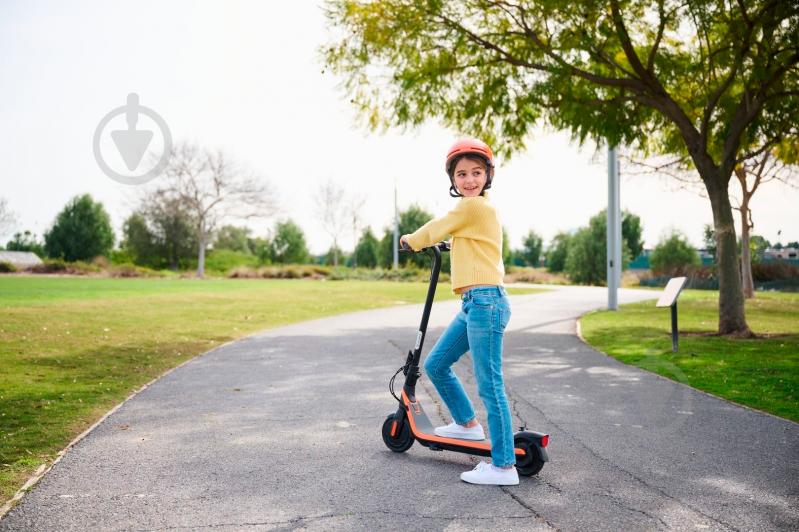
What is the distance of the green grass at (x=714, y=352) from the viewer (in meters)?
7.05

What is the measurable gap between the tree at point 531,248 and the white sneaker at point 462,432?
5934 cm

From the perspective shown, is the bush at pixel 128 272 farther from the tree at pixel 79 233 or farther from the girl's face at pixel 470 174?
the girl's face at pixel 470 174

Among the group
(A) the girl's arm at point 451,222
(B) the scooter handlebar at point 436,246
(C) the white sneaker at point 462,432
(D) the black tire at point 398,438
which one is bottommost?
(D) the black tire at point 398,438

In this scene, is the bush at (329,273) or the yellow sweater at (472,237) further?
the bush at (329,273)

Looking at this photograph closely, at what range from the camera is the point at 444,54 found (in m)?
13.2

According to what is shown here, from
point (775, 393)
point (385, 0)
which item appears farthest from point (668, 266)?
point (775, 393)

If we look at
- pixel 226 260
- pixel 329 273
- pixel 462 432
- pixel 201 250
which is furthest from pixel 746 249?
pixel 226 260

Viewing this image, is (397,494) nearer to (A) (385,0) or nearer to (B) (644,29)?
(A) (385,0)

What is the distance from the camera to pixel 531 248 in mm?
62844

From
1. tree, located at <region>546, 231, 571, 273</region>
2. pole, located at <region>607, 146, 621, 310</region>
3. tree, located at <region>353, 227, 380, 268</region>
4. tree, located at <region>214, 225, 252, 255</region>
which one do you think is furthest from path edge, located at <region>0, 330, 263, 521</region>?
tree, located at <region>214, 225, 252, 255</region>

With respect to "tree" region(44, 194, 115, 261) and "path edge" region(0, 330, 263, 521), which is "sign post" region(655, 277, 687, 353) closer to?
"path edge" region(0, 330, 263, 521)

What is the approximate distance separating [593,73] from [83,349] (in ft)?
34.4

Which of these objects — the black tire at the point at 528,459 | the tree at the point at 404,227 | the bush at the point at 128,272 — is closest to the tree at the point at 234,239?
the bush at the point at 128,272

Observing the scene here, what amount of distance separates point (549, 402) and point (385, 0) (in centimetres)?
921
